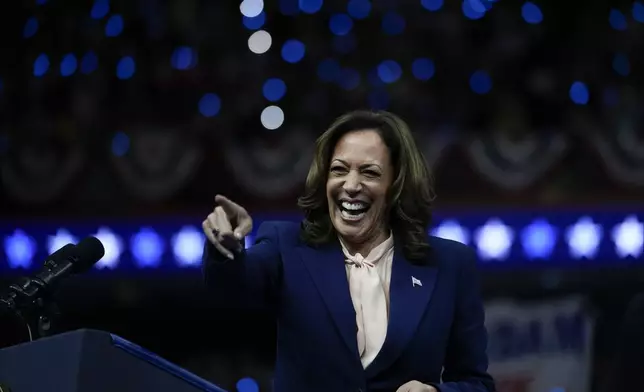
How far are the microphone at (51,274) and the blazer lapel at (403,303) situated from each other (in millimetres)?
504

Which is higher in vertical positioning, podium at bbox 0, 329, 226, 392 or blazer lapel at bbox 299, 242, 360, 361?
blazer lapel at bbox 299, 242, 360, 361

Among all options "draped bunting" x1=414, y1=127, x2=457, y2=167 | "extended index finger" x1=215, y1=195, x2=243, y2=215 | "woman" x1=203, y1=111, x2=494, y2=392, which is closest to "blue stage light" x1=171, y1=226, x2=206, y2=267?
"draped bunting" x1=414, y1=127, x2=457, y2=167

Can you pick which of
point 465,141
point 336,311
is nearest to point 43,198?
point 465,141

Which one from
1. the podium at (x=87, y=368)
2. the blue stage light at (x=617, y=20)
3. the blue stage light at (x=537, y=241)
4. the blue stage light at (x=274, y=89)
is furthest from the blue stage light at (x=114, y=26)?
the podium at (x=87, y=368)

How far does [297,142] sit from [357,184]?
3238mm

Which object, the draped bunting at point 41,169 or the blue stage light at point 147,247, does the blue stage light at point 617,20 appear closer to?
the blue stage light at point 147,247

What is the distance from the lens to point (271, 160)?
498 centimetres

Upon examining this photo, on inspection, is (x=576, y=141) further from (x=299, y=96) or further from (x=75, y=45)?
(x=75, y=45)

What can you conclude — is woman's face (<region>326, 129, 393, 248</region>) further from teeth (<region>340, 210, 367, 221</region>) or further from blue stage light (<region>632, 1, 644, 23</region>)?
blue stage light (<region>632, 1, 644, 23</region>)

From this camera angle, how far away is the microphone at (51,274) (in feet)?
5.02

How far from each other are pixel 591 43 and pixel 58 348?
452 cm

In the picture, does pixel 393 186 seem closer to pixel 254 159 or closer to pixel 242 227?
pixel 242 227

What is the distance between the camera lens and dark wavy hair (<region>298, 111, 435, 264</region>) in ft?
6.02

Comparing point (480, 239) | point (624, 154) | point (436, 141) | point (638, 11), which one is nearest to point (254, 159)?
point (436, 141)
